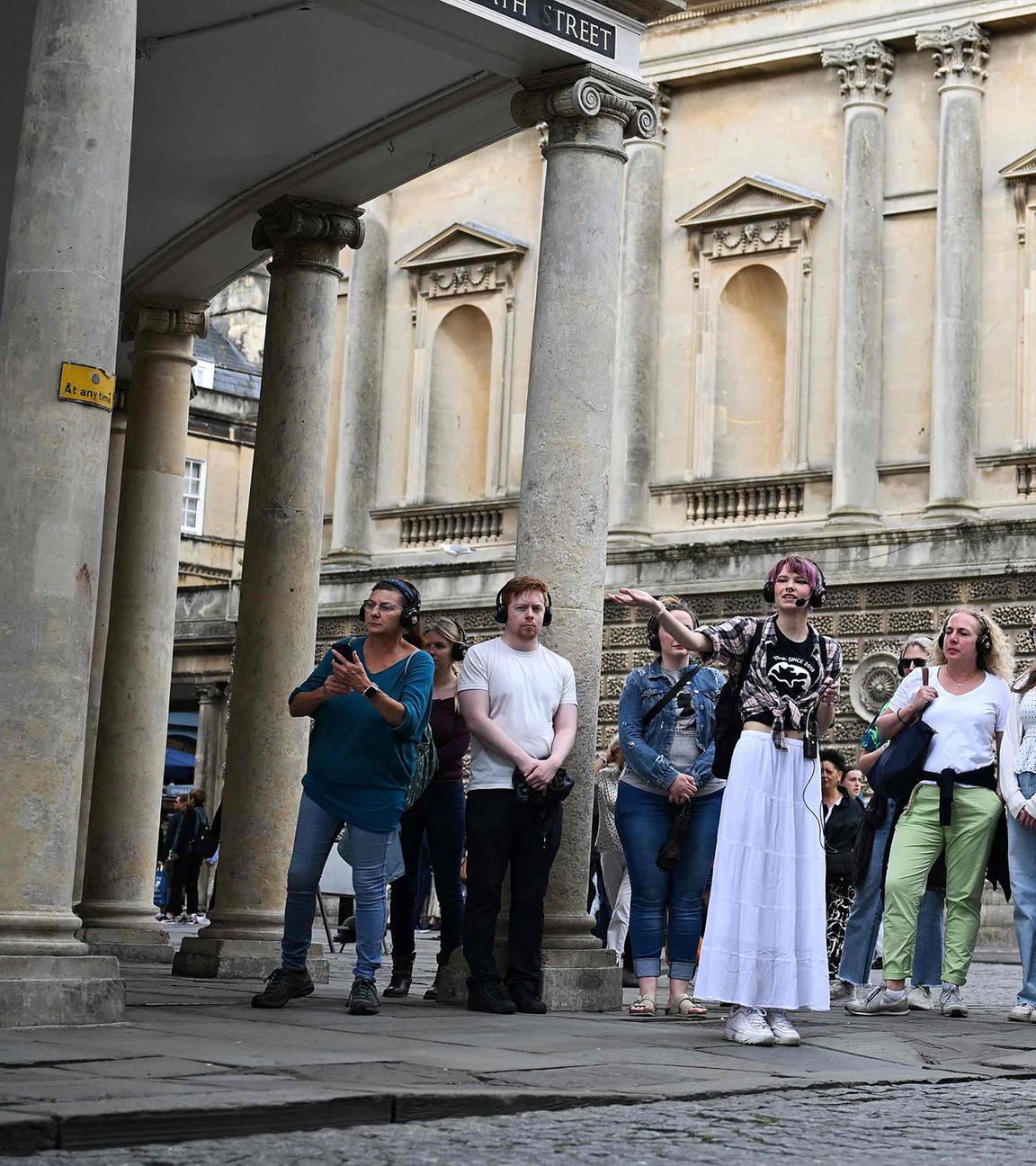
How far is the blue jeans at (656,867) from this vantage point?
9969 mm

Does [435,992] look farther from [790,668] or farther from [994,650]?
[994,650]

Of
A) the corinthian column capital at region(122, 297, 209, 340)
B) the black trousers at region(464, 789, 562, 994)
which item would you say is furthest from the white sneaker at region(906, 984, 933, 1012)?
the corinthian column capital at region(122, 297, 209, 340)

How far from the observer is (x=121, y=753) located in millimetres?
14469

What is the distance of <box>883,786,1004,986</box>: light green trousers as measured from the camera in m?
10.4

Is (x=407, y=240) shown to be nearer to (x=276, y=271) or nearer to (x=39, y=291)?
(x=276, y=271)

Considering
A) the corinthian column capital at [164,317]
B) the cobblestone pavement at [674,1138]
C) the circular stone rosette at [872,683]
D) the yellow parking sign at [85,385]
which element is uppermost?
the corinthian column capital at [164,317]

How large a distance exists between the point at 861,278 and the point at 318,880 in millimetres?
19119

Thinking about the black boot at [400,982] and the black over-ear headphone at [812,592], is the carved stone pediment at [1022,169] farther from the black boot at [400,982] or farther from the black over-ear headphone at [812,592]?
the black over-ear headphone at [812,592]

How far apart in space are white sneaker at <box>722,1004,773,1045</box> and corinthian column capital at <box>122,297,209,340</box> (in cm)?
803

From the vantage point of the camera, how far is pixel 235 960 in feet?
37.6

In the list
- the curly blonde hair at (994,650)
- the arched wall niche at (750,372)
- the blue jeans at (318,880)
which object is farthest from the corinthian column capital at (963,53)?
the blue jeans at (318,880)

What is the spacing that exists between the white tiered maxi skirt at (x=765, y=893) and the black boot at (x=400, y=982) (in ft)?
7.38

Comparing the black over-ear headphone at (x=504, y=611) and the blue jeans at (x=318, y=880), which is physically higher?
the black over-ear headphone at (x=504, y=611)

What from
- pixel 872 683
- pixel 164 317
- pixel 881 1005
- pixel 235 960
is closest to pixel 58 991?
pixel 235 960
